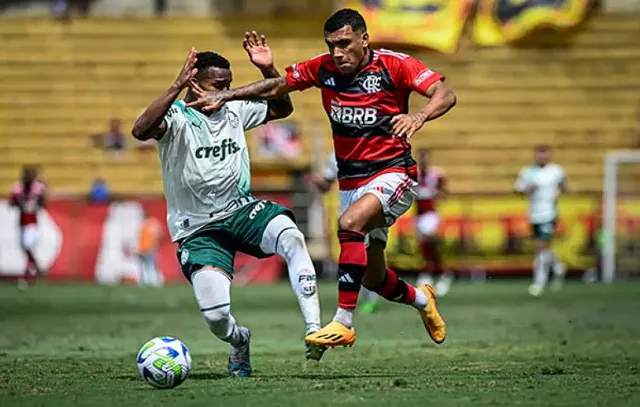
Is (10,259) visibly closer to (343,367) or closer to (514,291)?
(514,291)

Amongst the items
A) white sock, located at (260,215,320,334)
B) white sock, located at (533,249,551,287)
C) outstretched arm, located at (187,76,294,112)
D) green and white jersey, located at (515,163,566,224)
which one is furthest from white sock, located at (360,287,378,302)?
white sock, located at (260,215,320,334)

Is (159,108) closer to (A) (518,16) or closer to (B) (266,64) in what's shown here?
(B) (266,64)

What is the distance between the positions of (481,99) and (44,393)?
22.1 m

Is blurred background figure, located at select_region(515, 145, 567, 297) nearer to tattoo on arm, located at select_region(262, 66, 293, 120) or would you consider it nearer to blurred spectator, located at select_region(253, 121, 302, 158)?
blurred spectator, located at select_region(253, 121, 302, 158)

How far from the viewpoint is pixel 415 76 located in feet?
30.4

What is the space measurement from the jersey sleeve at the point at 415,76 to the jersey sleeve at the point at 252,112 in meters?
1.20

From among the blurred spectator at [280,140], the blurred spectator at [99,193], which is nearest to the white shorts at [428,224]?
the blurred spectator at [280,140]

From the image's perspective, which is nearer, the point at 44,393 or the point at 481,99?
the point at 44,393

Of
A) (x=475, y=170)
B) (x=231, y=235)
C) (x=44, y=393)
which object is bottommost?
(x=44, y=393)

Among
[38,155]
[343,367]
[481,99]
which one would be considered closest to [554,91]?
[481,99]

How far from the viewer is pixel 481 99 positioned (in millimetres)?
29312

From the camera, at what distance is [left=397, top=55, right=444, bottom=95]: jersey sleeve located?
30.2 feet

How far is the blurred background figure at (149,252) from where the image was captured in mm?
25000

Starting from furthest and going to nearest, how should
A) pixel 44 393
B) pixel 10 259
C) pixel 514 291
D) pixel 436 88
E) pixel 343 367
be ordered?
pixel 10 259 → pixel 514 291 → pixel 343 367 → pixel 436 88 → pixel 44 393
